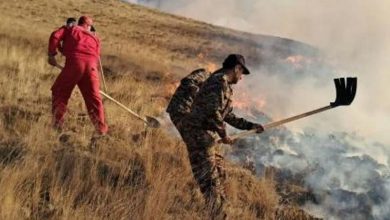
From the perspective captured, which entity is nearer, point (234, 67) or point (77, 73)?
point (234, 67)

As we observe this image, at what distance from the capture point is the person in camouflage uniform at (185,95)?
6.81 m

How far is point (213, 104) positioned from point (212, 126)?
0.75 feet

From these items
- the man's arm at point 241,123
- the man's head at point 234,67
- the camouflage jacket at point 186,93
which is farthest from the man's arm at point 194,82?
the man's head at point 234,67

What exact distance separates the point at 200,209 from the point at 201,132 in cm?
78

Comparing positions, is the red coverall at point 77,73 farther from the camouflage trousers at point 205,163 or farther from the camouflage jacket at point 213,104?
the camouflage jacket at point 213,104

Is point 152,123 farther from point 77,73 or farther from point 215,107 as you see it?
point 215,107

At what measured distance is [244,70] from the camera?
19.9 ft

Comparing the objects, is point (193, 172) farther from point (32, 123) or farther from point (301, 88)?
point (301, 88)

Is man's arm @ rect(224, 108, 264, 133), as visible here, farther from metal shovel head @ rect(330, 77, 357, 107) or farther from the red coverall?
the red coverall

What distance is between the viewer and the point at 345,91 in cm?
667

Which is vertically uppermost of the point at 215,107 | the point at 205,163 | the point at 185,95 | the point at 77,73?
the point at 215,107

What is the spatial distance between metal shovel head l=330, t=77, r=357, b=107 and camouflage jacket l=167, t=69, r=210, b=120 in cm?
145

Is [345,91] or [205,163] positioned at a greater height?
[345,91]

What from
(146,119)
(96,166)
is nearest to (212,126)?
(96,166)
